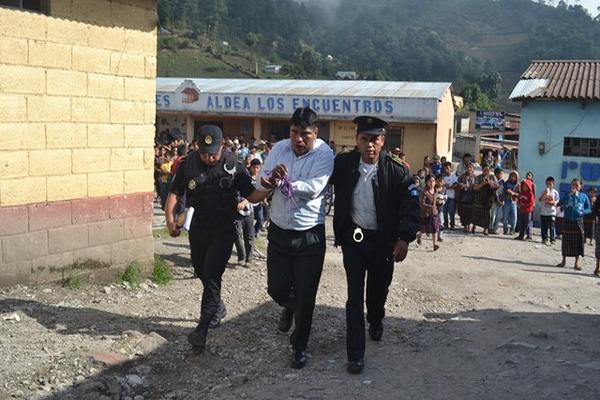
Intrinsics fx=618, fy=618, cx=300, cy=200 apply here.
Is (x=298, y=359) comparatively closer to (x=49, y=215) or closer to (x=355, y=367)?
(x=355, y=367)

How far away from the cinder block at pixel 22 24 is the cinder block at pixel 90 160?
3.91 feet

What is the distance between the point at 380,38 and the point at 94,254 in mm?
111608

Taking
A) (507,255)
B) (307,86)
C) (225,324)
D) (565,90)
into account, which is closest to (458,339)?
(225,324)

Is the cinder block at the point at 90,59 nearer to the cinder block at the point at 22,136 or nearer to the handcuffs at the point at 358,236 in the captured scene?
the cinder block at the point at 22,136

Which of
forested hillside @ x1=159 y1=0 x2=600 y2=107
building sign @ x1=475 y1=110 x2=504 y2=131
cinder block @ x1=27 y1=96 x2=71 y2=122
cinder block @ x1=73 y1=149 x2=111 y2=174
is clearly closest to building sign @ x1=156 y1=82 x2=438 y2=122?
building sign @ x1=475 y1=110 x2=504 y2=131

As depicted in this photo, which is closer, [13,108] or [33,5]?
[13,108]

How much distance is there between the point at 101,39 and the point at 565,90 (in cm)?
1470

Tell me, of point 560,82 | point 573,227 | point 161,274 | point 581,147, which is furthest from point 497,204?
point 161,274

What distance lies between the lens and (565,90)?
57.5 feet

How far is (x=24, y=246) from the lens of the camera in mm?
5977

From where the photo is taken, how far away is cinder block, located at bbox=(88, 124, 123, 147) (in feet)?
21.3

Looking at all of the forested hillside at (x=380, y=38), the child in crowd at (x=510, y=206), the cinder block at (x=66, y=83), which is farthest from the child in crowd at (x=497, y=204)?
the forested hillside at (x=380, y=38)

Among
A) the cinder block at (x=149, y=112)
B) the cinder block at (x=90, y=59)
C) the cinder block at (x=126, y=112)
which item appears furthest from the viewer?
the cinder block at (x=149, y=112)

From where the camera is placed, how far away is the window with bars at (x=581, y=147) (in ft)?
56.3
